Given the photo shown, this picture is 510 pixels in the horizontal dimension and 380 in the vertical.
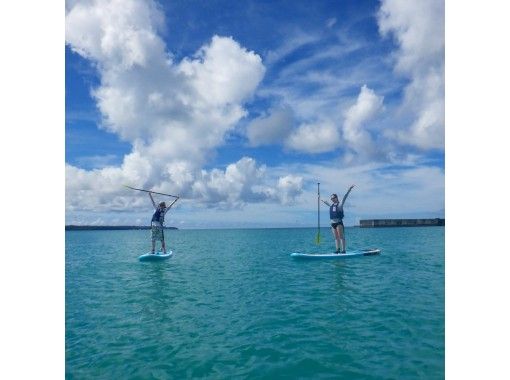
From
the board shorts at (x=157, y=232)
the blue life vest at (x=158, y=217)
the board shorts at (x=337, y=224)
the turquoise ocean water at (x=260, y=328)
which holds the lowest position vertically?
the turquoise ocean water at (x=260, y=328)

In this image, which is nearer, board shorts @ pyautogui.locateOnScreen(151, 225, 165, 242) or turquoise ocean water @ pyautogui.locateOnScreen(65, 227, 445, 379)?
turquoise ocean water @ pyautogui.locateOnScreen(65, 227, 445, 379)

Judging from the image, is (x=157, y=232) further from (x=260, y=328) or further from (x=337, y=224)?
(x=260, y=328)

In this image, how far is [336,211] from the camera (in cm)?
1828

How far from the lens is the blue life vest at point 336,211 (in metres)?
18.2

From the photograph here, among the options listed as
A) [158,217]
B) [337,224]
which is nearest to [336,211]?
[337,224]

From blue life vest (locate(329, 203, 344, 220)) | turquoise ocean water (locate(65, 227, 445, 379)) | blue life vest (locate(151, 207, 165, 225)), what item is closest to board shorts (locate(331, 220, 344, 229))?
blue life vest (locate(329, 203, 344, 220))

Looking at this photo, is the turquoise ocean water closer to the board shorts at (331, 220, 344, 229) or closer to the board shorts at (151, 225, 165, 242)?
the board shorts at (331, 220, 344, 229)

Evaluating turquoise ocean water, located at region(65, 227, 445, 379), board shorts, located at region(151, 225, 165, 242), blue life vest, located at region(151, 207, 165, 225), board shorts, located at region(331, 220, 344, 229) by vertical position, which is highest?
blue life vest, located at region(151, 207, 165, 225)

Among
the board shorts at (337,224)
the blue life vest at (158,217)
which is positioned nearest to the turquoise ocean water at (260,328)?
the board shorts at (337,224)

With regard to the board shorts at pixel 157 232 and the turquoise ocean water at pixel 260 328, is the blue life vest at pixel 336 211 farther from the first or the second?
the board shorts at pixel 157 232

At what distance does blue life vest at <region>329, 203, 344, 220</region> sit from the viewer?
18.2 meters

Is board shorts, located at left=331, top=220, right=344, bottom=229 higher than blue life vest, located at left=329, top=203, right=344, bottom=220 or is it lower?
lower

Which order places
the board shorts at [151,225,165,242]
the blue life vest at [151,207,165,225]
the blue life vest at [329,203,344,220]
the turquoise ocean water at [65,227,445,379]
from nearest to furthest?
the turquoise ocean water at [65,227,445,379] → the blue life vest at [329,203,344,220] → the blue life vest at [151,207,165,225] → the board shorts at [151,225,165,242]

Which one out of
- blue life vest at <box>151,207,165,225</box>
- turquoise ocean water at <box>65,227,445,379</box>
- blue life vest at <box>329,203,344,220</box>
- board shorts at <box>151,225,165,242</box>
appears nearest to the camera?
turquoise ocean water at <box>65,227,445,379</box>
